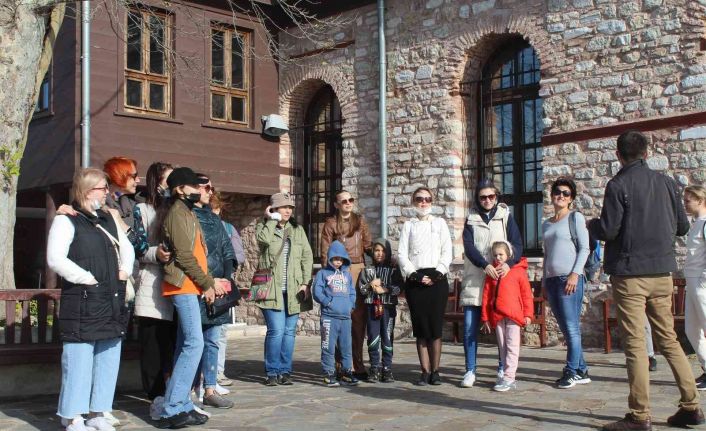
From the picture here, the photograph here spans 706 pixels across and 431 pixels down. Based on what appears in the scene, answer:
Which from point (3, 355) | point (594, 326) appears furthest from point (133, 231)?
point (594, 326)

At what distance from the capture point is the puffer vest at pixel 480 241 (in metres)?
7.19

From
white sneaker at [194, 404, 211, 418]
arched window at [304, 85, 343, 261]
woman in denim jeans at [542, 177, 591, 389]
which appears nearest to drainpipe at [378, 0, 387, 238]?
arched window at [304, 85, 343, 261]

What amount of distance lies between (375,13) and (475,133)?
96.1 inches

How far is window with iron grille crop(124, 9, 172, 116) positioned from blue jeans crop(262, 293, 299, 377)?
597 cm

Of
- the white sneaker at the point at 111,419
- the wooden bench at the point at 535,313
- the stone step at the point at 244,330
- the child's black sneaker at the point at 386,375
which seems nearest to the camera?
the white sneaker at the point at 111,419

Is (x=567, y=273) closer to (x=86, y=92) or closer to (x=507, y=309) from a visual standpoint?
(x=507, y=309)

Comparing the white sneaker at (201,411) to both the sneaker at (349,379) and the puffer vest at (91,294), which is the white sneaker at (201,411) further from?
the sneaker at (349,379)

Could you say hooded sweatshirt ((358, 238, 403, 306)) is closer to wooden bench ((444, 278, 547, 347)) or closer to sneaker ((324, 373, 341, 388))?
sneaker ((324, 373, 341, 388))

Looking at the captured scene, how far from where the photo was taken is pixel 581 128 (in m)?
10.5

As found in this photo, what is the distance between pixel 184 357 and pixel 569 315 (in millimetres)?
3328

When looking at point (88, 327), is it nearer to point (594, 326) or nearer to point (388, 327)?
point (388, 327)

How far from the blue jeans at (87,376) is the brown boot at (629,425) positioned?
10.2 ft

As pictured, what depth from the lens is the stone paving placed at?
5562 millimetres

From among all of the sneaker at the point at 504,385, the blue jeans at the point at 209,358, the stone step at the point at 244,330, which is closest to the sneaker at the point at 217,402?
the blue jeans at the point at 209,358
